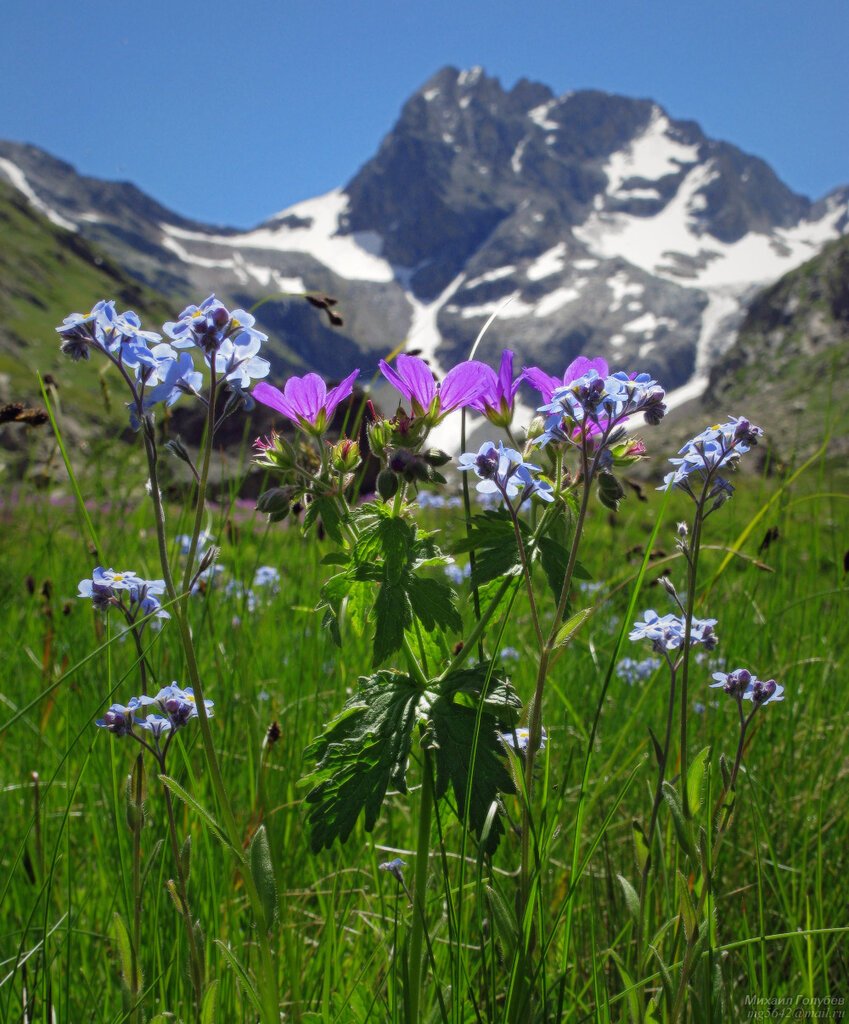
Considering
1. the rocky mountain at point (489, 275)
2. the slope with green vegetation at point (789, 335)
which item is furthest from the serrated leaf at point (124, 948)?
the rocky mountain at point (489, 275)

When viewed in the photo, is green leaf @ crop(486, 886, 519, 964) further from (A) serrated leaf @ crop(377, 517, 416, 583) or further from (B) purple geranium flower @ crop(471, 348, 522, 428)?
(B) purple geranium flower @ crop(471, 348, 522, 428)

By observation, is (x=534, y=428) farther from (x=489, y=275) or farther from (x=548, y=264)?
(x=489, y=275)

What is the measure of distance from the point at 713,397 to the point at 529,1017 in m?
78.2

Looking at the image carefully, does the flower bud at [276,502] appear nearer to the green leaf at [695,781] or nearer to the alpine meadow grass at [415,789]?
the alpine meadow grass at [415,789]

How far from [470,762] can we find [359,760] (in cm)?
19

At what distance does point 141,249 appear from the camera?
17688cm

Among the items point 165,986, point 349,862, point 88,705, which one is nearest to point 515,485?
→ point 165,986

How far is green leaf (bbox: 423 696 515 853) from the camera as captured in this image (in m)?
1.22

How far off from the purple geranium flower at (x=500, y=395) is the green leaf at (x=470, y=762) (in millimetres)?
527

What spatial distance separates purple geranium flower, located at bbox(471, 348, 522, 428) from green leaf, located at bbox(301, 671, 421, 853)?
516 mm

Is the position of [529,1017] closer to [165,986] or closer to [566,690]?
[165,986]

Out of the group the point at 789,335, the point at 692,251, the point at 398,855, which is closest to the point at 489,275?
the point at 692,251

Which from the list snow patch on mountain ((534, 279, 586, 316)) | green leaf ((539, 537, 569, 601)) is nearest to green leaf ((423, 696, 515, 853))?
green leaf ((539, 537, 569, 601))

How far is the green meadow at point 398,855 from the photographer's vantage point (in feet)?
4.32
